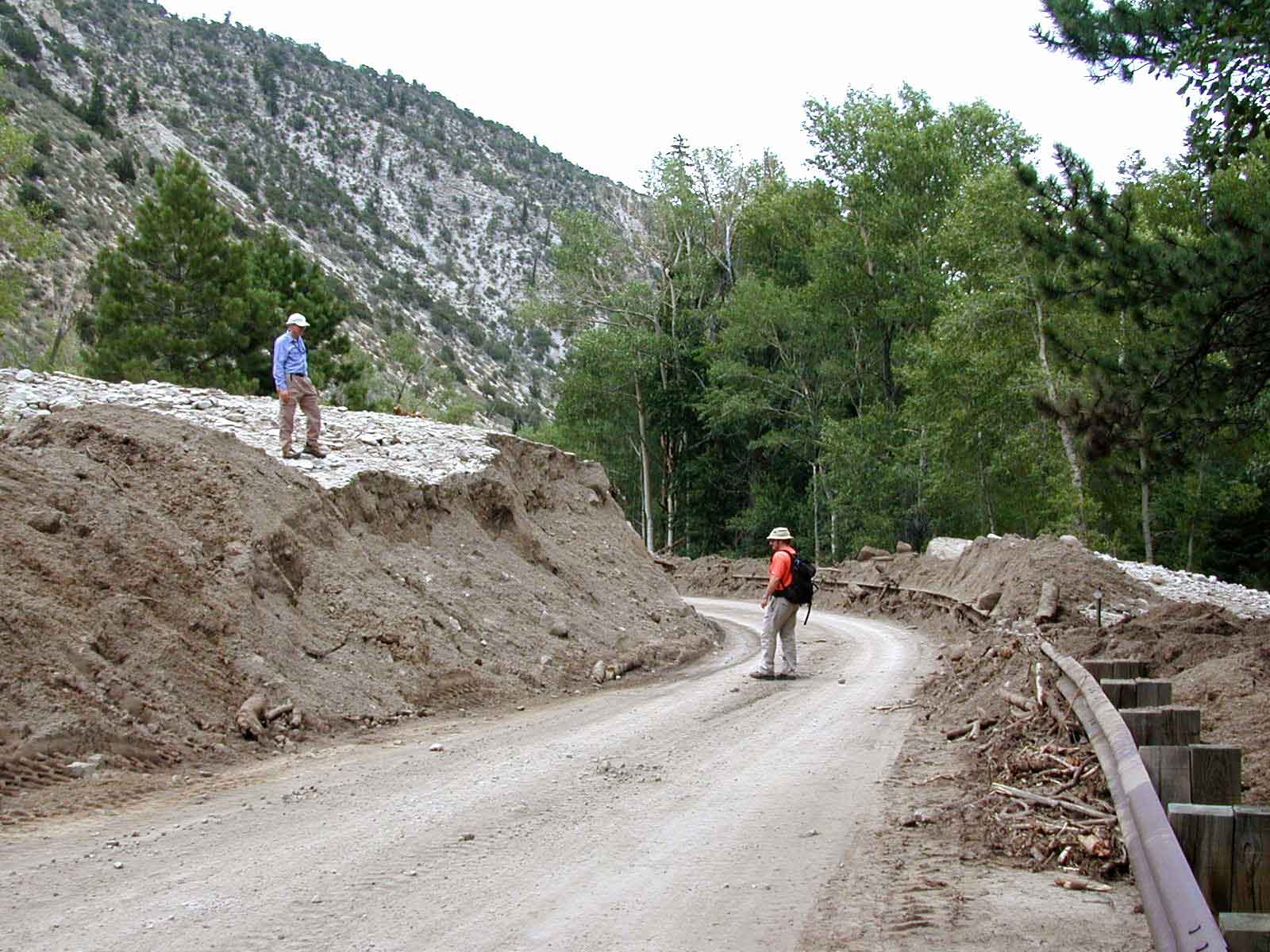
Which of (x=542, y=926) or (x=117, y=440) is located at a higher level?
(x=117, y=440)

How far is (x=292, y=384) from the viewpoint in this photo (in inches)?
599

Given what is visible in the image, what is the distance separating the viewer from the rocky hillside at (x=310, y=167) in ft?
180

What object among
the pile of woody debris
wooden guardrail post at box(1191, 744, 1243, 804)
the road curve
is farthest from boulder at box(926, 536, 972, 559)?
wooden guardrail post at box(1191, 744, 1243, 804)

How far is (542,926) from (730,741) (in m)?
5.03

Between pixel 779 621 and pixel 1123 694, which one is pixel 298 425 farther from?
pixel 1123 694

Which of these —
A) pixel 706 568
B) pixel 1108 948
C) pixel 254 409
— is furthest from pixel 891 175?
pixel 1108 948

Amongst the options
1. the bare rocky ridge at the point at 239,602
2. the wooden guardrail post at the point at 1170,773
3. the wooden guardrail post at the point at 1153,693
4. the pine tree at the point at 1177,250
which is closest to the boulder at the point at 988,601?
the bare rocky ridge at the point at 239,602

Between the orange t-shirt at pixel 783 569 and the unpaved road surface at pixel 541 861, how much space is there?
197 inches

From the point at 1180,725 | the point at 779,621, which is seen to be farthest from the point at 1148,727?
the point at 779,621

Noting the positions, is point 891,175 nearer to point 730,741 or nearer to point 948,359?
point 948,359

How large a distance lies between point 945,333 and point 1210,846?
3063 centimetres

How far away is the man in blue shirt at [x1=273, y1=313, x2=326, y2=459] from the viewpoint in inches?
589

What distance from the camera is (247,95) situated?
101 metres

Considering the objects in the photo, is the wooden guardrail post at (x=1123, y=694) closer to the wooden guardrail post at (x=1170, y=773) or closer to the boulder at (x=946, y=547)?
the wooden guardrail post at (x=1170, y=773)
